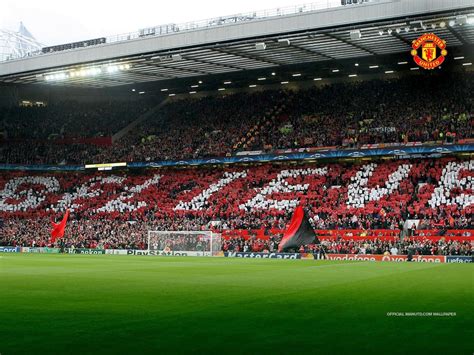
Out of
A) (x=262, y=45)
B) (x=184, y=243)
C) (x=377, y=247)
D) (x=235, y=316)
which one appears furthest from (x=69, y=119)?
(x=235, y=316)

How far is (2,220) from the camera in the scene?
57375 millimetres

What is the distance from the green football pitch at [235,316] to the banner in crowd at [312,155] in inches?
1018

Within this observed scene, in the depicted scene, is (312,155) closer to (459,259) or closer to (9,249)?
(459,259)

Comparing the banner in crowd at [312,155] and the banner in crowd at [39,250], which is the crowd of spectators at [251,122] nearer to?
the banner in crowd at [312,155]

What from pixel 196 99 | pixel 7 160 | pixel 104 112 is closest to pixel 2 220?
pixel 7 160

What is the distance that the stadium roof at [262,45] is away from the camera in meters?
39.1

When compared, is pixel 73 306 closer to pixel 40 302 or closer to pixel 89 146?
pixel 40 302

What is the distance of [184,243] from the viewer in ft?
152

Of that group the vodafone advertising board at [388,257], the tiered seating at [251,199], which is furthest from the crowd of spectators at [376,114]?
the vodafone advertising board at [388,257]

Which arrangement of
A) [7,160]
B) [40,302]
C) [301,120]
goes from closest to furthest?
[40,302]
[301,120]
[7,160]

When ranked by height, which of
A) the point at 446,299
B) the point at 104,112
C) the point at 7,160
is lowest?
the point at 446,299

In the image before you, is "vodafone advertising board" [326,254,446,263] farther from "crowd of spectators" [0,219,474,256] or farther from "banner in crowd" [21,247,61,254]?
"banner in crowd" [21,247,61,254]

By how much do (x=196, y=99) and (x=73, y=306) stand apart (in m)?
A: 52.5

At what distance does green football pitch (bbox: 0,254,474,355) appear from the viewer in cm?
938
